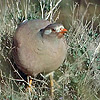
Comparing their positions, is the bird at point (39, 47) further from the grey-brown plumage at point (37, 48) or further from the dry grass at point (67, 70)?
the dry grass at point (67, 70)

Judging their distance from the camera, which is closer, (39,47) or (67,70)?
(39,47)

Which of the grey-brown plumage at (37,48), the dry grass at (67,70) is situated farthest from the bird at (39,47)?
the dry grass at (67,70)

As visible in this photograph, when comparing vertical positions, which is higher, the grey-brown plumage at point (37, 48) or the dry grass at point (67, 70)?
the grey-brown plumage at point (37, 48)

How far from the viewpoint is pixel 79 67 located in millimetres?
3012

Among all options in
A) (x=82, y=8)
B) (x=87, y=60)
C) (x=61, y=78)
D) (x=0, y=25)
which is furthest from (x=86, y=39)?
(x=82, y=8)

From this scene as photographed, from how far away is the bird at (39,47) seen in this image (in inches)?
98.9

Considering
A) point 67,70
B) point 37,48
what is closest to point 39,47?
point 37,48

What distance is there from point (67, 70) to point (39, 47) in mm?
518

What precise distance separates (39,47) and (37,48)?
20 mm

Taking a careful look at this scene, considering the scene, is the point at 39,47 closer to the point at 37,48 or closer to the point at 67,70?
the point at 37,48

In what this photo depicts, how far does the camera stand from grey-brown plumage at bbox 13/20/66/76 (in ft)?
8.30

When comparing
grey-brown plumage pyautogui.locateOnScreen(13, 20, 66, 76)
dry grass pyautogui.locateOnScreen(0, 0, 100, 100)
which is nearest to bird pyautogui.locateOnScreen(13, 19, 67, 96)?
grey-brown plumage pyautogui.locateOnScreen(13, 20, 66, 76)

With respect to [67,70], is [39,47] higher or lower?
higher

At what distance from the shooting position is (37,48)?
256 cm
